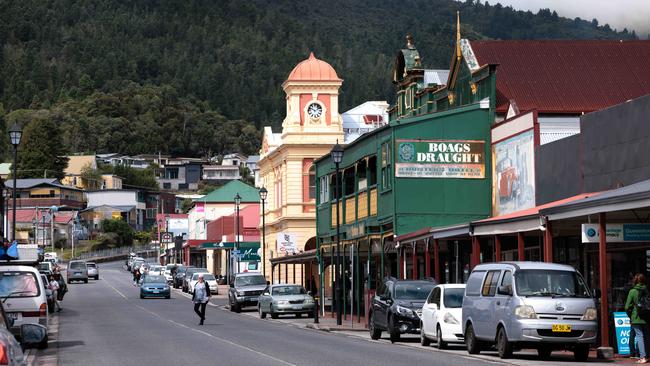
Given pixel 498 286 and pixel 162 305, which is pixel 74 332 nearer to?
pixel 498 286

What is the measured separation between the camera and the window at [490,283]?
26875mm

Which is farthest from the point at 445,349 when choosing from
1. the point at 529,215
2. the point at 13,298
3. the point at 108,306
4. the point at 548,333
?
the point at 108,306

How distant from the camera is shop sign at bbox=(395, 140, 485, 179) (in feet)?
152

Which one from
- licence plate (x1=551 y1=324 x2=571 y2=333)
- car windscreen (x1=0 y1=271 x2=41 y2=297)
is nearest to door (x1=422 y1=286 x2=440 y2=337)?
licence plate (x1=551 y1=324 x2=571 y2=333)

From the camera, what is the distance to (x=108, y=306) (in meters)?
62.6

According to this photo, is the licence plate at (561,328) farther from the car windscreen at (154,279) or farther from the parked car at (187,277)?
the parked car at (187,277)

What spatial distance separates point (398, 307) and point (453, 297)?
371 cm

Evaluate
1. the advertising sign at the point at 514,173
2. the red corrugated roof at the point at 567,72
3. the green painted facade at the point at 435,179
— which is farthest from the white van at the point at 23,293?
the red corrugated roof at the point at 567,72

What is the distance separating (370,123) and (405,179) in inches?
1687

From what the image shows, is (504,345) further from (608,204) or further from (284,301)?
(284,301)

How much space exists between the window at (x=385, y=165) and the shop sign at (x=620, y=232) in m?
21.3

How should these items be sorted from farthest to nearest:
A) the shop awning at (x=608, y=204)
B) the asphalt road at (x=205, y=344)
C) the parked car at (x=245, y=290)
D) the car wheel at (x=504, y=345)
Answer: the parked car at (x=245, y=290), the asphalt road at (x=205, y=344), the car wheel at (x=504, y=345), the shop awning at (x=608, y=204)

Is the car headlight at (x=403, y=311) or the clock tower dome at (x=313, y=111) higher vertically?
the clock tower dome at (x=313, y=111)

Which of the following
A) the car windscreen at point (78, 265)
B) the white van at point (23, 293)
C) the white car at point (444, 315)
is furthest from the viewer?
the car windscreen at point (78, 265)
